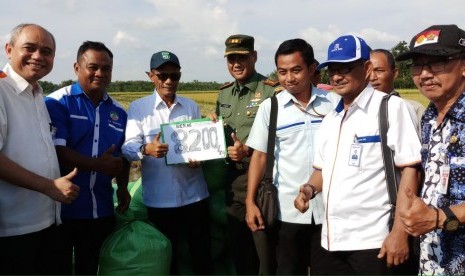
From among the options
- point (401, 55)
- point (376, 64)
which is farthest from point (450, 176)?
point (376, 64)

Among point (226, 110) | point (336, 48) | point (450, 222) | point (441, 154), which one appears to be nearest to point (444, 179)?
point (441, 154)

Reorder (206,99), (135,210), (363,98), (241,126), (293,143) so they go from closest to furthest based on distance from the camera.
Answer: (363,98)
(293,143)
(241,126)
(135,210)
(206,99)

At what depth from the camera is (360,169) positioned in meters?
2.85

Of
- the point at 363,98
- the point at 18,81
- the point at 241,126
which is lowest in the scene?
the point at 241,126

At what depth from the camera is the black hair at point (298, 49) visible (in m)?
3.64

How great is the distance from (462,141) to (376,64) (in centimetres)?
249

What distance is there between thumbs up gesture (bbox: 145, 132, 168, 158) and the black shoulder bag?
2.98ft

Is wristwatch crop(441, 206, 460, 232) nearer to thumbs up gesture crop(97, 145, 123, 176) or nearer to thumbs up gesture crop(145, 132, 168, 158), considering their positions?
thumbs up gesture crop(145, 132, 168, 158)

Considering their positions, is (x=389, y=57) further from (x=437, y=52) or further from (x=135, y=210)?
(x=135, y=210)

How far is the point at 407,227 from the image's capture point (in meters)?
2.38

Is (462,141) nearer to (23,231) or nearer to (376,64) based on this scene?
(376,64)

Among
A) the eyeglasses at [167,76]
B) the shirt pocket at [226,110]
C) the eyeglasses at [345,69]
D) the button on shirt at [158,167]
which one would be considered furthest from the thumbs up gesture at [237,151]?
the eyeglasses at [345,69]

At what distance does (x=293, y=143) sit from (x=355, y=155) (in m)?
0.80

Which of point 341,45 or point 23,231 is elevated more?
point 341,45
